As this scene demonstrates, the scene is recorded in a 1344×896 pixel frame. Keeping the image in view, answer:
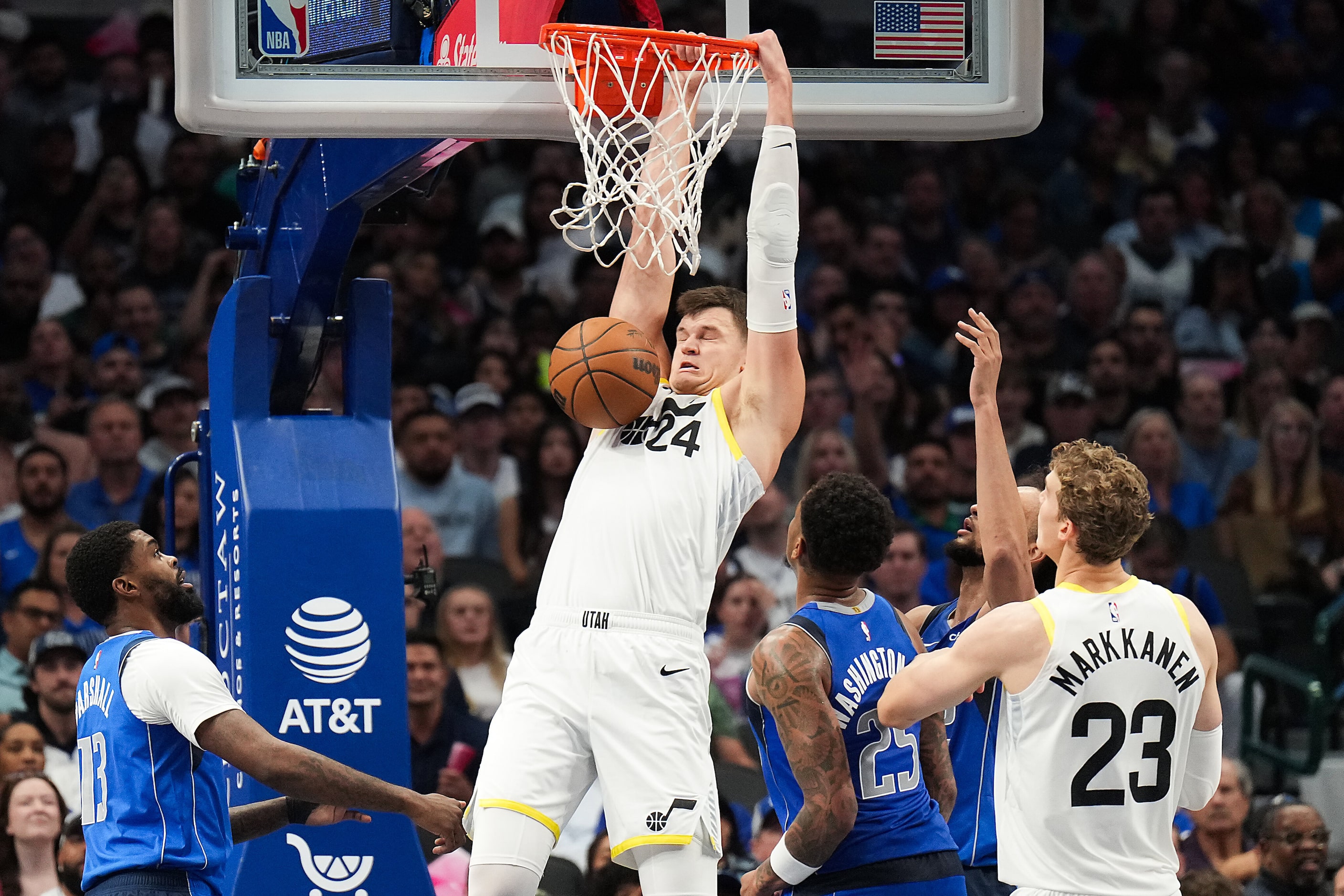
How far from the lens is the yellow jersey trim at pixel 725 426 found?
5.30 meters

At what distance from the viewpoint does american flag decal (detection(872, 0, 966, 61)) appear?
591 cm

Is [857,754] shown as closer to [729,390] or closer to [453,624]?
[729,390]

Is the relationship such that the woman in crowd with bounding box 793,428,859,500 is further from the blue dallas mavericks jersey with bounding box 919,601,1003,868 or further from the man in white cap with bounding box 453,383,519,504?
the blue dallas mavericks jersey with bounding box 919,601,1003,868

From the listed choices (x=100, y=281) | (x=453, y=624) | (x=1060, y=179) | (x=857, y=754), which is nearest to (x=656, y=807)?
(x=857, y=754)

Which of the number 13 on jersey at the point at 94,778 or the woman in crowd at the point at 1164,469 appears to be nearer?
the number 13 on jersey at the point at 94,778

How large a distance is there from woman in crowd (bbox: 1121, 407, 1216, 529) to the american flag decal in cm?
595

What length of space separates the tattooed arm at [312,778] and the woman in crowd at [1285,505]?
7404 mm

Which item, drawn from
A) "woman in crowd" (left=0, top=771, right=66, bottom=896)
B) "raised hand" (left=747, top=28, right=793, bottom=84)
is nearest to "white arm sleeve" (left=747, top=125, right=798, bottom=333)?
"raised hand" (left=747, top=28, right=793, bottom=84)

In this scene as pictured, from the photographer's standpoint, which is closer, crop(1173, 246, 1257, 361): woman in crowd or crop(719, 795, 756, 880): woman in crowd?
A: crop(719, 795, 756, 880): woman in crowd

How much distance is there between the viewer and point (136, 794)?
5.25 metres

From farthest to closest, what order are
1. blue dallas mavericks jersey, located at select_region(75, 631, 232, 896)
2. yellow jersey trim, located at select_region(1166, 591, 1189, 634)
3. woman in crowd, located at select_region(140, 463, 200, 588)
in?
woman in crowd, located at select_region(140, 463, 200, 588) < blue dallas mavericks jersey, located at select_region(75, 631, 232, 896) < yellow jersey trim, located at select_region(1166, 591, 1189, 634)

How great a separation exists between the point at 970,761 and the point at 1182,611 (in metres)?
1.72

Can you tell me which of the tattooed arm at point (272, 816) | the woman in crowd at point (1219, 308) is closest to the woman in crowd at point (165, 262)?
the tattooed arm at point (272, 816)

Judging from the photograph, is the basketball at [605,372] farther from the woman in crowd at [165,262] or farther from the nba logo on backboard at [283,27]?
the woman in crowd at [165,262]
